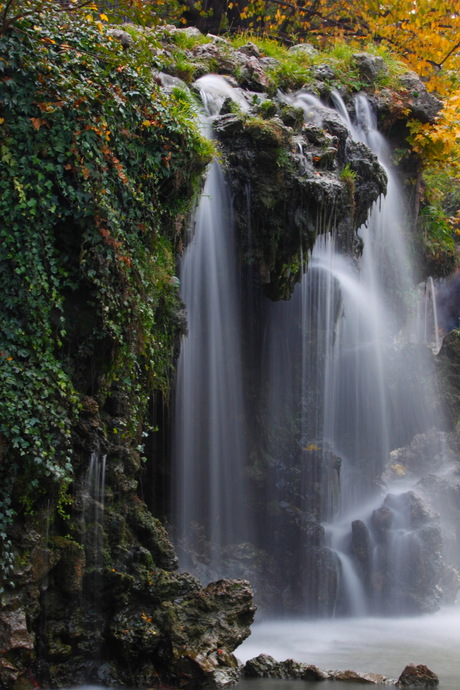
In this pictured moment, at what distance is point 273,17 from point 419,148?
25.6ft

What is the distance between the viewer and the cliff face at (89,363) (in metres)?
6.97

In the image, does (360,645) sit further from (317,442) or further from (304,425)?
(304,425)

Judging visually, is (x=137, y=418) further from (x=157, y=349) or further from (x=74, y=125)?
(x=74, y=125)

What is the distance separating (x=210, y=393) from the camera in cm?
1225

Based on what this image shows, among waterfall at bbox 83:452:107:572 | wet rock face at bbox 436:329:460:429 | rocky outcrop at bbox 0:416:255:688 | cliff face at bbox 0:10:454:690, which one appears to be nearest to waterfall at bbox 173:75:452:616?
cliff face at bbox 0:10:454:690

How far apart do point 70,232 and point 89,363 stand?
1451mm

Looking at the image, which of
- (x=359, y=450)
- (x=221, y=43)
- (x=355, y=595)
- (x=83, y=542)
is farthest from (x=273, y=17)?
(x=83, y=542)

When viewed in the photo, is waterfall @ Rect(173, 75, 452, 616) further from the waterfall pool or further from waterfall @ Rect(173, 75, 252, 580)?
the waterfall pool

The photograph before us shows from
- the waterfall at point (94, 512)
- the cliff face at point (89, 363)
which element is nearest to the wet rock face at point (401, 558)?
the cliff face at point (89, 363)

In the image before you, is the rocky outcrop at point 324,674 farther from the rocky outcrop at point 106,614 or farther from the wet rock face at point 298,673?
the rocky outcrop at point 106,614

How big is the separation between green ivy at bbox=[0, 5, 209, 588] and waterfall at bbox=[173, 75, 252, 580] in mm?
1991

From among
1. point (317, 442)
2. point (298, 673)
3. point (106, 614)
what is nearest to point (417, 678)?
point (298, 673)

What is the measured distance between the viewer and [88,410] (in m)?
7.91

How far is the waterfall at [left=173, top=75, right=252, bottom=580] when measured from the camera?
36.8 ft
